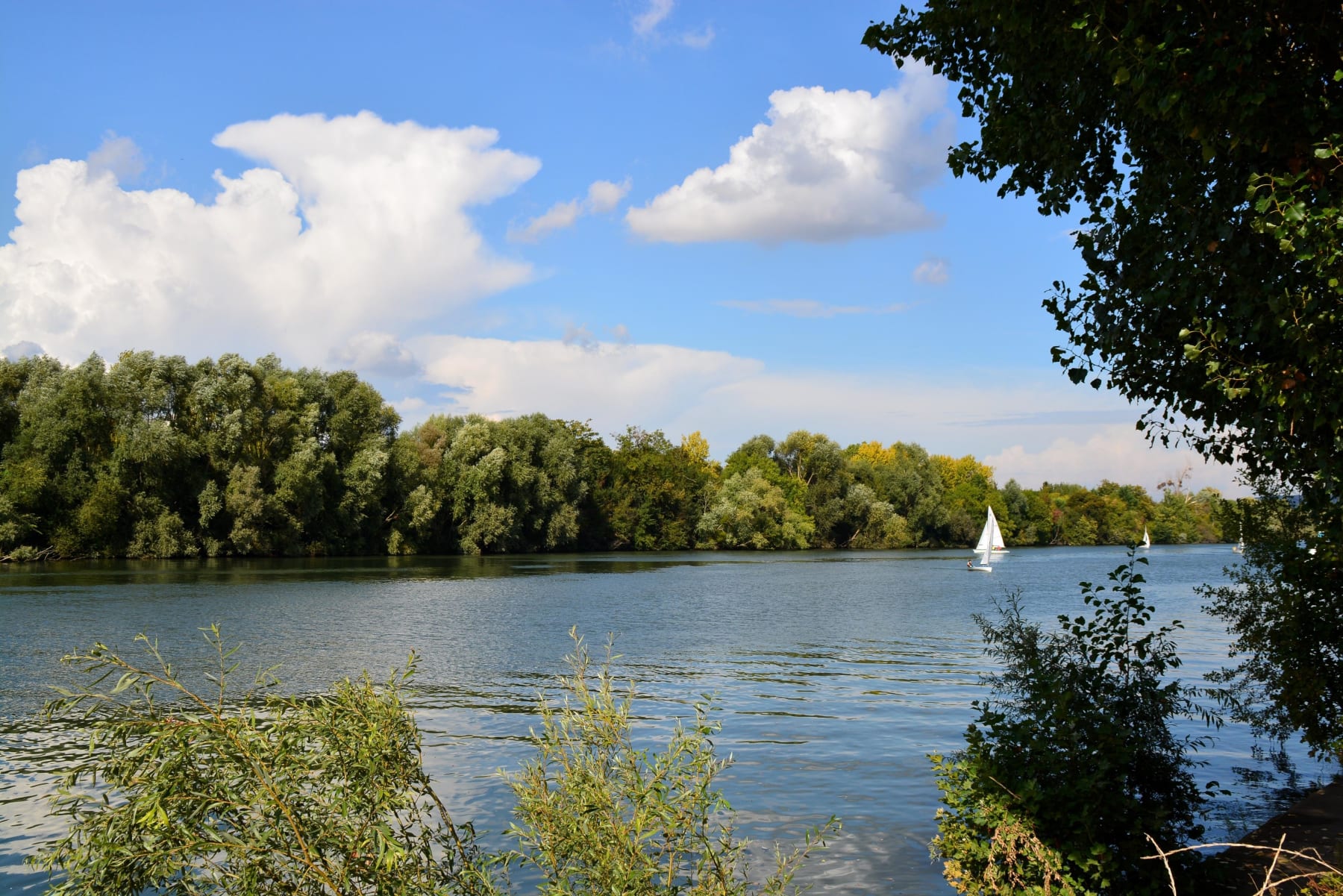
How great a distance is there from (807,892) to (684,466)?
340 ft

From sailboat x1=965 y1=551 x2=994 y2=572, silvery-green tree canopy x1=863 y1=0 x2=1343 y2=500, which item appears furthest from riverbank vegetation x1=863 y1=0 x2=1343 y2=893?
sailboat x1=965 y1=551 x2=994 y2=572

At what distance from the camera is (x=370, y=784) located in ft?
18.3

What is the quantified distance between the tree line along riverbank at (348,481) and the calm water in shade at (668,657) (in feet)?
19.9

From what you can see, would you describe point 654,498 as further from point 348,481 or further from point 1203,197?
point 1203,197

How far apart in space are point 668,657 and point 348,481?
1964 inches

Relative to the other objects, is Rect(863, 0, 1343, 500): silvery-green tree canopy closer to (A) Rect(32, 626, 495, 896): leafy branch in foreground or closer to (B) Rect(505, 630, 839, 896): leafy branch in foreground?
(B) Rect(505, 630, 839, 896): leafy branch in foreground

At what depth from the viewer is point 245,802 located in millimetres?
5188

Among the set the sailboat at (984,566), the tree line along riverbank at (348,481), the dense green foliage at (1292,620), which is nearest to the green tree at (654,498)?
the tree line along riverbank at (348,481)

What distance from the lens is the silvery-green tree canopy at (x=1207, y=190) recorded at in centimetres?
550

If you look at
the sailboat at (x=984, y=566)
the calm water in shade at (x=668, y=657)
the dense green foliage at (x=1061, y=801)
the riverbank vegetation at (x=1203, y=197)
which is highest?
the riverbank vegetation at (x=1203, y=197)

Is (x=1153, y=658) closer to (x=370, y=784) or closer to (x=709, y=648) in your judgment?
(x=370, y=784)

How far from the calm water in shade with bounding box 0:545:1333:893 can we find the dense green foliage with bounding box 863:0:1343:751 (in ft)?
17.9

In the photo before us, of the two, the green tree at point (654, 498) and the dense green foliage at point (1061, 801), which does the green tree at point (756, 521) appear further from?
the dense green foliage at point (1061, 801)

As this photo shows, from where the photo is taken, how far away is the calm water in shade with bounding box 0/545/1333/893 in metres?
11.9
